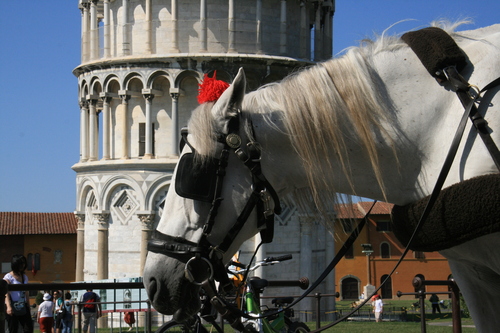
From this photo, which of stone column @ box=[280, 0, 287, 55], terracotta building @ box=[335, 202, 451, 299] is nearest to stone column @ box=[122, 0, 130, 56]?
stone column @ box=[280, 0, 287, 55]

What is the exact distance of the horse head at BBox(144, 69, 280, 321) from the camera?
2.46 meters

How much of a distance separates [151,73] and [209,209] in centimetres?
2336

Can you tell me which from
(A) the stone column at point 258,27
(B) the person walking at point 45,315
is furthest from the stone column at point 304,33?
(B) the person walking at point 45,315

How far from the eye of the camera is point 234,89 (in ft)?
7.97

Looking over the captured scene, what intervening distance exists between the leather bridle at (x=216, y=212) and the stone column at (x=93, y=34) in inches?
995

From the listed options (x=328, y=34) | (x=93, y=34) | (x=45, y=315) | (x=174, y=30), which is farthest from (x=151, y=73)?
(x=45, y=315)

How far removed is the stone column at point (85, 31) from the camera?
27484mm

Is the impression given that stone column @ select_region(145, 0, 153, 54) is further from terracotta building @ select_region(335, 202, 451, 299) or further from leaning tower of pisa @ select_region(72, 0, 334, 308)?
terracotta building @ select_region(335, 202, 451, 299)

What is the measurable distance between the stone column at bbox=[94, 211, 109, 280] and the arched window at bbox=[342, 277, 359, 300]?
2995 cm

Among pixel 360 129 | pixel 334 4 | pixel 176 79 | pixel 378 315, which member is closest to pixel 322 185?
pixel 360 129

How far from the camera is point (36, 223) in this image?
49.4m

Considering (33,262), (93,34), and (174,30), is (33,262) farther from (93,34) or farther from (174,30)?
(174,30)

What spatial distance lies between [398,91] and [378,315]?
83.8ft

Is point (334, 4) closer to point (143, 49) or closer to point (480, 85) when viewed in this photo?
point (143, 49)
